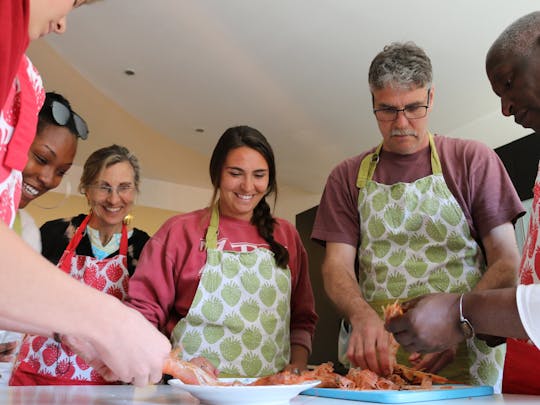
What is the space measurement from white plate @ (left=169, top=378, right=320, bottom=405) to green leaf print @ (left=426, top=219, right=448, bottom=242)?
79 cm

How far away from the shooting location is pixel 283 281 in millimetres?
1790

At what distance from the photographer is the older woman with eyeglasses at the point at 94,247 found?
5.74 ft

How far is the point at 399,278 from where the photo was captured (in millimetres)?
1595

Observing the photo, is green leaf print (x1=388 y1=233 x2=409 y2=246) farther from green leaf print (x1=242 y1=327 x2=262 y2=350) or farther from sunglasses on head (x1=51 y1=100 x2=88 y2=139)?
sunglasses on head (x1=51 y1=100 x2=88 y2=139)

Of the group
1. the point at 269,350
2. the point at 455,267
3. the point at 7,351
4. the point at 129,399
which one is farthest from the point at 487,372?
the point at 7,351

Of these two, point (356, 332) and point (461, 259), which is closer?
point (356, 332)

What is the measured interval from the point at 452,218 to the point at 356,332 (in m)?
0.44

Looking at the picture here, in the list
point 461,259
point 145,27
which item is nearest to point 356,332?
point 461,259

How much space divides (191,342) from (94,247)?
580 mm

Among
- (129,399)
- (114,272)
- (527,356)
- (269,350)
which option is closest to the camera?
(129,399)

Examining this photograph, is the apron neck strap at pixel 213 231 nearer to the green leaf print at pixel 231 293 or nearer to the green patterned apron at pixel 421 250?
the green leaf print at pixel 231 293

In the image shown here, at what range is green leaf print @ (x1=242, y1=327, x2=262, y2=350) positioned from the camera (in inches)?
64.9

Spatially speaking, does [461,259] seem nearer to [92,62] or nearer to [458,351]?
[458,351]

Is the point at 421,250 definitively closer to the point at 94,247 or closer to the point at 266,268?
the point at 266,268
